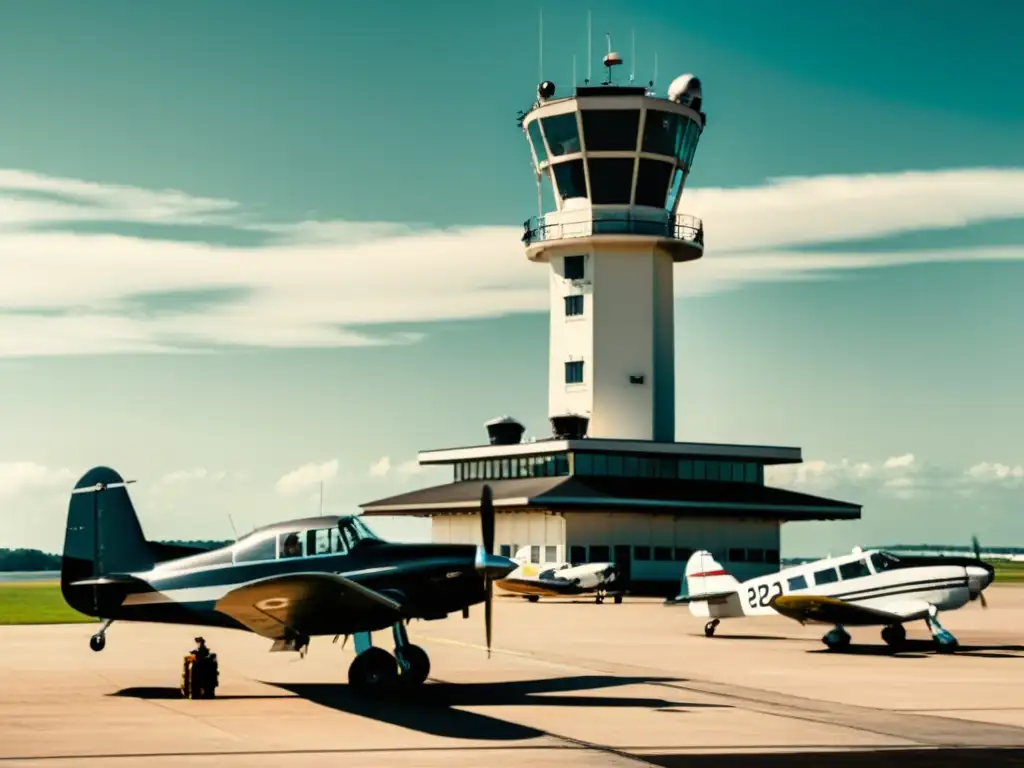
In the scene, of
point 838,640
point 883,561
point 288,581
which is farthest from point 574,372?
point 288,581

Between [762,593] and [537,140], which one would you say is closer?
[762,593]

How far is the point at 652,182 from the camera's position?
81.3m

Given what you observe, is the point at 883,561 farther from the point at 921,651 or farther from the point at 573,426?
the point at 573,426

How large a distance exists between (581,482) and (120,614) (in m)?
54.5

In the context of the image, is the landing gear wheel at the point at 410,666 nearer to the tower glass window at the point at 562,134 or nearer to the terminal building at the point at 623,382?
the terminal building at the point at 623,382

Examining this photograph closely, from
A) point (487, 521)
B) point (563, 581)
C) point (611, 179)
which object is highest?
point (611, 179)

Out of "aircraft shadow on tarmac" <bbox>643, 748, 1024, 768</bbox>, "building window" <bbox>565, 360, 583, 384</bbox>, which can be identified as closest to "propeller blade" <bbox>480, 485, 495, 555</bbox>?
"aircraft shadow on tarmac" <bbox>643, 748, 1024, 768</bbox>

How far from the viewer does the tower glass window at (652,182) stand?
8075 cm

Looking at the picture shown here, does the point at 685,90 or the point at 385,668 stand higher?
the point at 685,90

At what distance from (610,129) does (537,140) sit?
230 inches

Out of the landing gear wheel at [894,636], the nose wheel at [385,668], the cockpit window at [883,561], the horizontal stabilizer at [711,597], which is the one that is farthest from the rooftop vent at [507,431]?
the nose wheel at [385,668]

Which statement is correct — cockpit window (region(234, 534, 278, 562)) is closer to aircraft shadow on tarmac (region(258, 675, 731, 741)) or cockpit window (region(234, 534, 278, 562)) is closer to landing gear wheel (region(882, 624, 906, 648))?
aircraft shadow on tarmac (region(258, 675, 731, 741))

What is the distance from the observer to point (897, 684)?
25.3 metres

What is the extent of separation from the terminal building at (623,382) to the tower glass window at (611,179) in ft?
0.28
